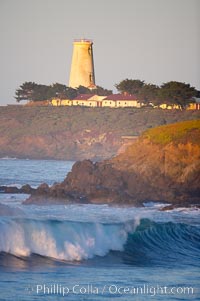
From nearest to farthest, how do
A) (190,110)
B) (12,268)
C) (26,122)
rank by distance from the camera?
(12,268) < (190,110) < (26,122)

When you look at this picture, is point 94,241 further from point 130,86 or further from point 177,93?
point 130,86

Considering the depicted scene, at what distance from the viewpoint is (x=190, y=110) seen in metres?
80.5

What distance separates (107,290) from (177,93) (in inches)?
2473

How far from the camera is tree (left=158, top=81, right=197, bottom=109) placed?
7912 centimetres

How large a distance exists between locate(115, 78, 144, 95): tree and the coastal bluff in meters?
42.0

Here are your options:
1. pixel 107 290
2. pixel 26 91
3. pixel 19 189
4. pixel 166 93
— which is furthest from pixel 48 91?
pixel 107 290

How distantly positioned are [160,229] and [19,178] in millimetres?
26315

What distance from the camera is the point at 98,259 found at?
21.7 m

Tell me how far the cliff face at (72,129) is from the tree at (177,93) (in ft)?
4.01

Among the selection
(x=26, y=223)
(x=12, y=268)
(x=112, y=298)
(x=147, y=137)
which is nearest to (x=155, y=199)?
(x=147, y=137)

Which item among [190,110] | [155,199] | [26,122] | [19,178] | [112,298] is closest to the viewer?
[112,298]

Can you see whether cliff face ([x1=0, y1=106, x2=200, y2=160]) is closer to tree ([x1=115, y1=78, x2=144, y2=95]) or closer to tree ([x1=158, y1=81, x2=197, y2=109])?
tree ([x1=158, y1=81, x2=197, y2=109])

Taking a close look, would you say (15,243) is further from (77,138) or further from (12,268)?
(77,138)

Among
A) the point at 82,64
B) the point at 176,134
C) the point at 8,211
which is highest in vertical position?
the point at 82,64
